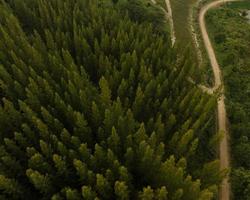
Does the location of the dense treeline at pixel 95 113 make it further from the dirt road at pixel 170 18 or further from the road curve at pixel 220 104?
the dirt road at pixel 170 18

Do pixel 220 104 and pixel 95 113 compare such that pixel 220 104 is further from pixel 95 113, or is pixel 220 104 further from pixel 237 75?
pixel 95 113

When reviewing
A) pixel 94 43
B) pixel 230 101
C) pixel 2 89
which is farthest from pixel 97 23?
pixel 230 101

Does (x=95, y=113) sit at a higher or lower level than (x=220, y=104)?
lower

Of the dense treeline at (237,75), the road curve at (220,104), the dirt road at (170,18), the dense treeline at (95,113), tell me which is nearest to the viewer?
the dense treeline at (95,113)

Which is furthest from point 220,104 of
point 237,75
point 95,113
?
point 95,113

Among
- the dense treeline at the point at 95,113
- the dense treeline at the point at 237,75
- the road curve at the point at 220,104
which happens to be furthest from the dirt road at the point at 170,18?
the dense treeline at the point at 95,113

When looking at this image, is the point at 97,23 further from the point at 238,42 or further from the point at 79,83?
the point at 238,42
